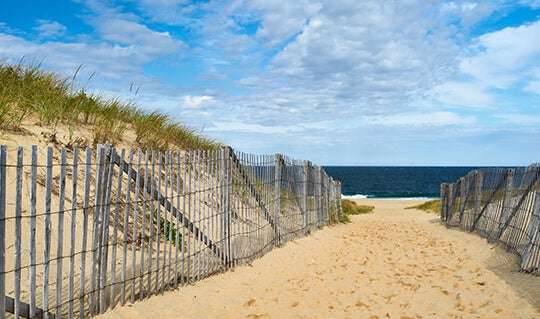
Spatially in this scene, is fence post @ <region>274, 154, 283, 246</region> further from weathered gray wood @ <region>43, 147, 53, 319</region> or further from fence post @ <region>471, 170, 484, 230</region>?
weathered gray wood @ <region>43, 147, 53, 319</region>

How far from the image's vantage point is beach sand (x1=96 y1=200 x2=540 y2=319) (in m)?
5.35

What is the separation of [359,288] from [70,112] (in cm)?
619

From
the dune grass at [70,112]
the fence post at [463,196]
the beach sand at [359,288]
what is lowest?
the beach sand at [359,288]

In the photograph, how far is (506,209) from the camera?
9.33m

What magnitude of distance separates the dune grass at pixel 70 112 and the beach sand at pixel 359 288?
12.4ft

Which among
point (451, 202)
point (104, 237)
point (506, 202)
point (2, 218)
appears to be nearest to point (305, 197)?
point (506, 202)

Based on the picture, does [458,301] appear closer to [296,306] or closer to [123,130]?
[296,306]

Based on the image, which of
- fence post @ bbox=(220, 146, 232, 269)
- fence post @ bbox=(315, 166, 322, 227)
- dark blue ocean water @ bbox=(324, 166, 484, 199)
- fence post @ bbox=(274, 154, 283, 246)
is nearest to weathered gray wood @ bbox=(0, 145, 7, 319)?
fence post @ bbox=(220, 146, 232, 269)

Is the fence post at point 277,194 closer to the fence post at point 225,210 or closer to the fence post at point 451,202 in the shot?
the fence post at point 225,210

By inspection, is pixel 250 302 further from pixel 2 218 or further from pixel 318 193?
pixel 318 193

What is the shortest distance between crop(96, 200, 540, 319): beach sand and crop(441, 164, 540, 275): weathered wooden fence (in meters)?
0.33

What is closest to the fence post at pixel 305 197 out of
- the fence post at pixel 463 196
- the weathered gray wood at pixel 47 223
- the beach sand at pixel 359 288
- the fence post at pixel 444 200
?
the beach sand at pixel 359 288

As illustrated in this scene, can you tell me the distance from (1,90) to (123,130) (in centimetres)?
227

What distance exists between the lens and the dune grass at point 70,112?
7922 mm
